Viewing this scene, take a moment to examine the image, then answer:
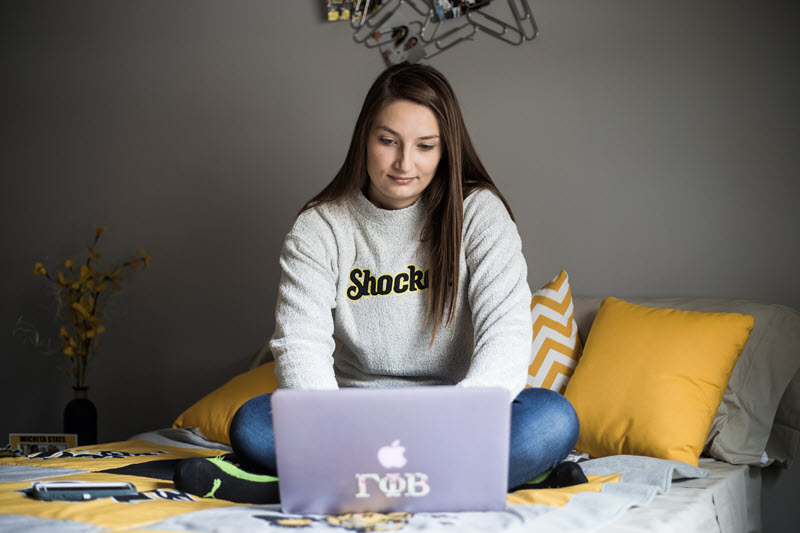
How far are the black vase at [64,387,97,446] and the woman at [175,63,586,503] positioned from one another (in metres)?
1.32

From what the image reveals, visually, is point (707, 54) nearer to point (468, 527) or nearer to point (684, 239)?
point (684, 239)

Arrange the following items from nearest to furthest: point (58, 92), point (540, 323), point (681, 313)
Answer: point (681, 313) < point (540, 323) < point (58, 92)

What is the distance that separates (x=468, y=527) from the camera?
3.26 ft

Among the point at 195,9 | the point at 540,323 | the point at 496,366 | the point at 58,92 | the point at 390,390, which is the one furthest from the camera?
the point at 58,92

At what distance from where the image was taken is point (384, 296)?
1656 mm

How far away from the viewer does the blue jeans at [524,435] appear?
1.32 m

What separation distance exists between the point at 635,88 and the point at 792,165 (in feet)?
1.55

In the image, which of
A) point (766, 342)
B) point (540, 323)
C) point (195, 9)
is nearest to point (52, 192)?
point (195, 9)

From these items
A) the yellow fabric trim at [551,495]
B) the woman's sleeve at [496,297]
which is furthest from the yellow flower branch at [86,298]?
the yellow fabric trim at [551,495]

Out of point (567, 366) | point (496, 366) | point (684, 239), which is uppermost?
point (684, 239)

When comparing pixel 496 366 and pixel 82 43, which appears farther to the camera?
pixel 82 43

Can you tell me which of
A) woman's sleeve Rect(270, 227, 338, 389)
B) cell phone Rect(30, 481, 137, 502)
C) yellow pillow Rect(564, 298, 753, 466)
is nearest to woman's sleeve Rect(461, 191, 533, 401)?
woman's sleeve Rect(270, 227, 338, 389)

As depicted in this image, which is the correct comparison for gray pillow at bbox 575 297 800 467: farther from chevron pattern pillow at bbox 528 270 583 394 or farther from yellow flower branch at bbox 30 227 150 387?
yellow flower branch at bbox 30 227 150 387

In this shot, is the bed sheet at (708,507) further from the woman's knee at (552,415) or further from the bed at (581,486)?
the woman's knee at (552,415)
